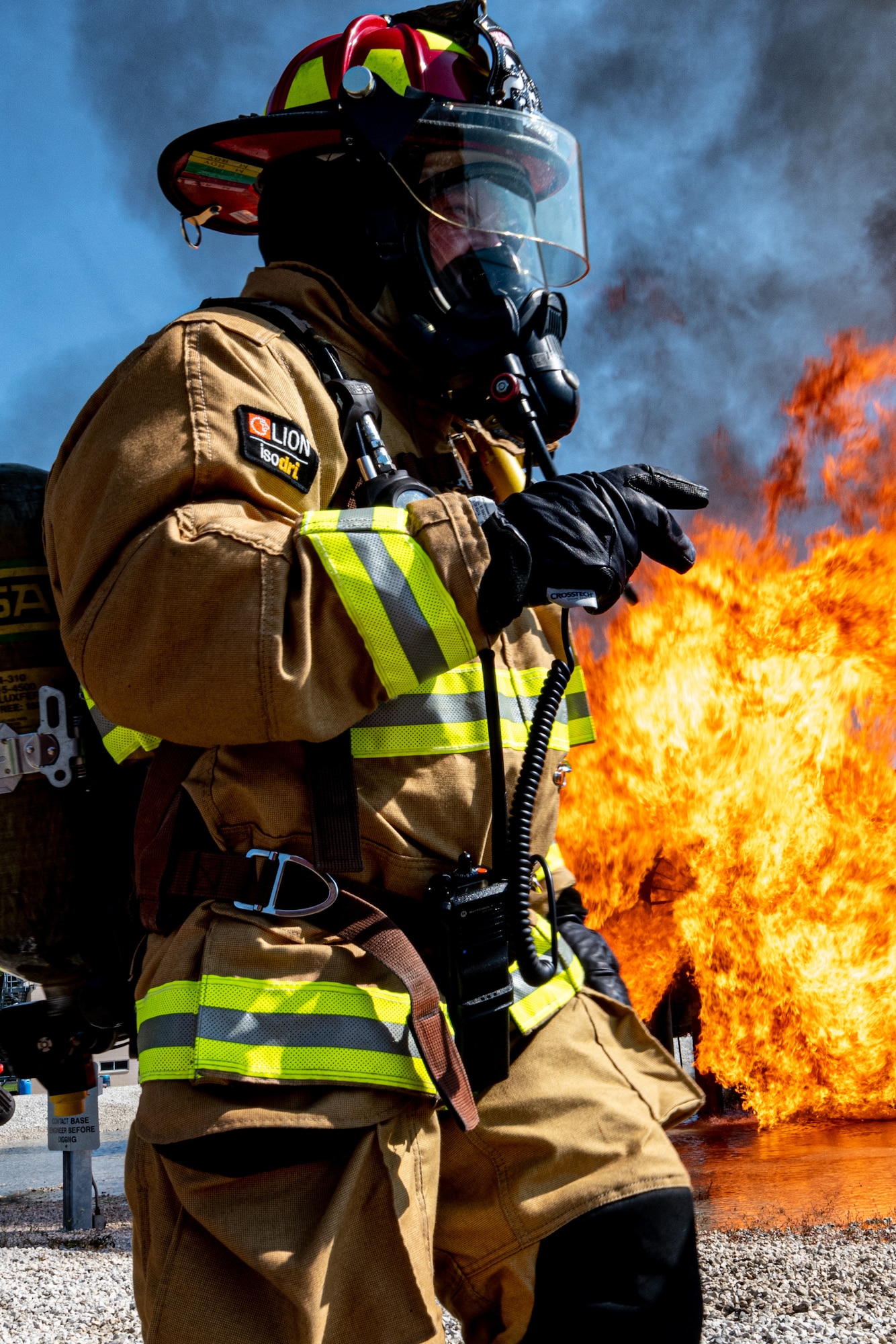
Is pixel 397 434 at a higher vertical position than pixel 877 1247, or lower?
higher

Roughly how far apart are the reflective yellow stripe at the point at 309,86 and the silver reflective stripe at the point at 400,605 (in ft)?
5.28

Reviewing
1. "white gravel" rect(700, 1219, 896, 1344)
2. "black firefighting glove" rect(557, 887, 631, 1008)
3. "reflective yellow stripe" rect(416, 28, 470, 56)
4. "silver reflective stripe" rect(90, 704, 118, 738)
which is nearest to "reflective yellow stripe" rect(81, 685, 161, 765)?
"silver reflective stripe" rect(90, 704, 118, 738)

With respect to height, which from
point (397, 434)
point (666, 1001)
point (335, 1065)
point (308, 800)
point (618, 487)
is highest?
point (397, 434)

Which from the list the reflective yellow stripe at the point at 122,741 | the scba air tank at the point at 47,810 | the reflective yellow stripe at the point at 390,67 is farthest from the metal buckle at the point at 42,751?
the reflective yellow stripe at the point at 390,67


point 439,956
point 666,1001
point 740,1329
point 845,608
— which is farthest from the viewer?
point 666,1001

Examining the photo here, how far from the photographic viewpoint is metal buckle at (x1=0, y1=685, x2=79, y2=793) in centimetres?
206

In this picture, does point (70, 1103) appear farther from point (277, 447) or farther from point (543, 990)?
point (277, 447)

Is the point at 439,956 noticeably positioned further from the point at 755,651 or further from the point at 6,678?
the point at 755,651

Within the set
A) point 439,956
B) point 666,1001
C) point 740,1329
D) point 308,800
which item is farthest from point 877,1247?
point 666,1001

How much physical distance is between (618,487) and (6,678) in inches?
49.8

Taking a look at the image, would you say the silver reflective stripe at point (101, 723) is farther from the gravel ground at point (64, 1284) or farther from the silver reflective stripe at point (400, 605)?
the gravel ground at point (64, 1284)

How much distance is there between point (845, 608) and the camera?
797cm

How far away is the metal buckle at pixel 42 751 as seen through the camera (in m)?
2.06

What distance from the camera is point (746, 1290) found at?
4.29 m
